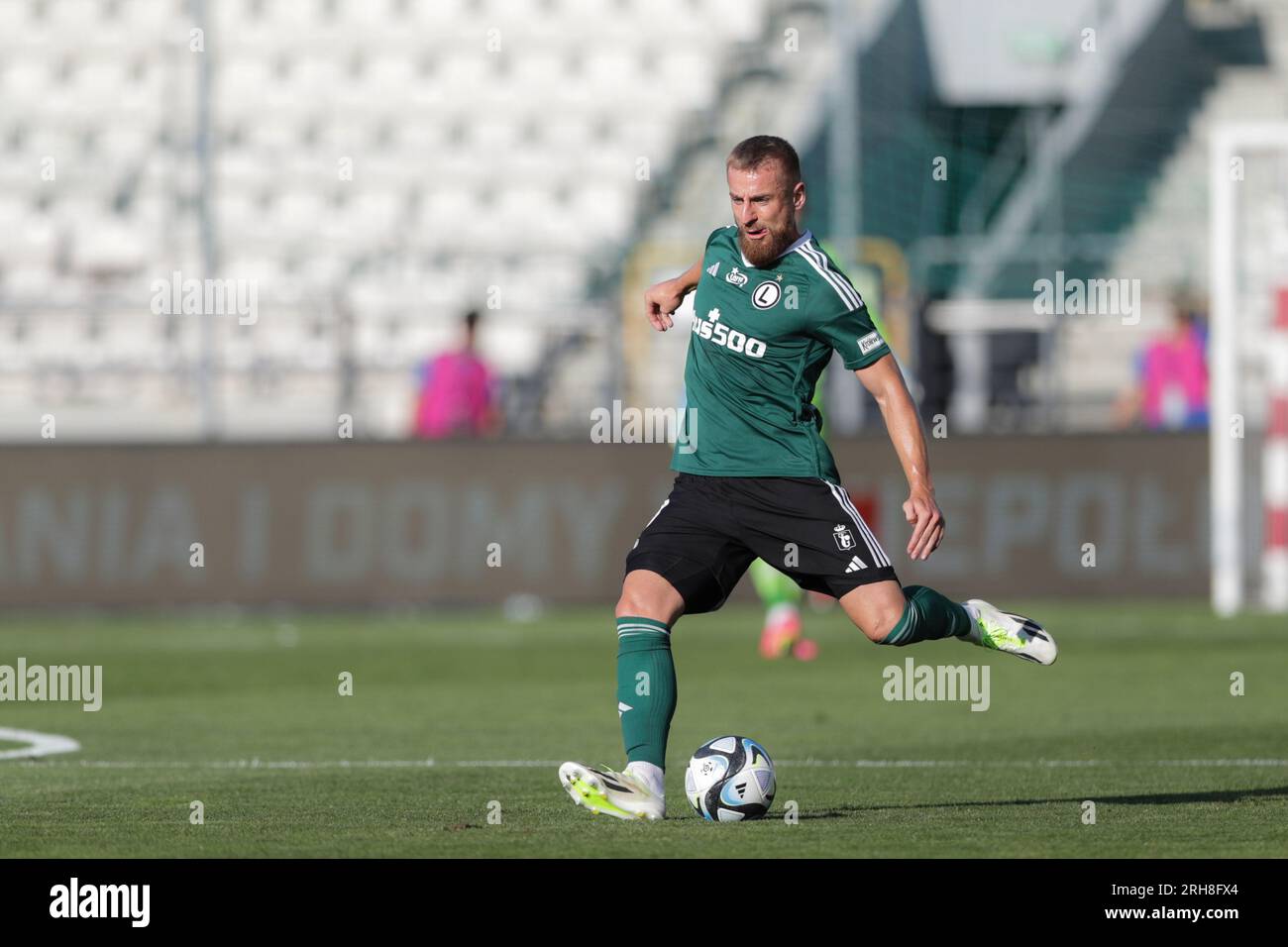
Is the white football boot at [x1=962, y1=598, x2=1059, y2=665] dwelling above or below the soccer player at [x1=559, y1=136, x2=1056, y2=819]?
below

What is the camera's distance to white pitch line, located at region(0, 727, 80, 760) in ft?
30.0

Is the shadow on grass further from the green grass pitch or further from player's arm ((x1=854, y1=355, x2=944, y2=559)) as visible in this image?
player's arm ((x1=854, y1=355, x2=944, y2=559))

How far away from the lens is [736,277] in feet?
23.2

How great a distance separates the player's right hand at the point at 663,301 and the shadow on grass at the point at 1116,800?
1641 millimetres

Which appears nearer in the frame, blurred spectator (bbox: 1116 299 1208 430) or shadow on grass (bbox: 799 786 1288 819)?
shadow on grass (bbox: 799 786 1288 819)

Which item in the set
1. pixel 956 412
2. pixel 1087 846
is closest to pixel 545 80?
pixel 956 412

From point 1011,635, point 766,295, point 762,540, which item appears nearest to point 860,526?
point 762,540

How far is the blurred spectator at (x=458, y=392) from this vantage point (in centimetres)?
1791

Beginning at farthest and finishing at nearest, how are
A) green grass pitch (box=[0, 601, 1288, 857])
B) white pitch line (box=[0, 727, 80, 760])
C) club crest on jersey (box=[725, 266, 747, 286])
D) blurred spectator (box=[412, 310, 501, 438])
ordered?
blurred spectator (box=[412, 310, 501, 438])
white pitch line (box=[0, 727, 80, 760])
club crest on jersey (box=[725, 266, 747, 286])
green grass pitch (box=[0, 601, 1288, 857])

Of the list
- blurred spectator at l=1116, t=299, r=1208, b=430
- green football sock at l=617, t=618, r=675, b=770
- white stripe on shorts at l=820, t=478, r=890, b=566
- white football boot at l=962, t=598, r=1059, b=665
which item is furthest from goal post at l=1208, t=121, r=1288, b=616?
green football sock at l=617, t=618, r=675, b=770

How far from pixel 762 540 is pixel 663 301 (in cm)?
86

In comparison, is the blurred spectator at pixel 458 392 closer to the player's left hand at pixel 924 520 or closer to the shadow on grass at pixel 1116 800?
the shadow on grass at pixel 1116 800

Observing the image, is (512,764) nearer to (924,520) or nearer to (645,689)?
(645,689)
